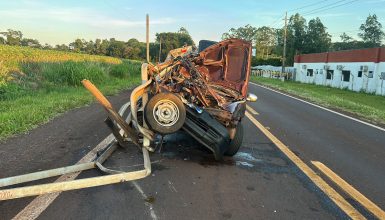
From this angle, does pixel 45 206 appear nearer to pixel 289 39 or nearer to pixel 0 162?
pixel 0 162

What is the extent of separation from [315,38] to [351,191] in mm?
77685

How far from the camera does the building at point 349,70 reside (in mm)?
35416

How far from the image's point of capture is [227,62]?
8008mm

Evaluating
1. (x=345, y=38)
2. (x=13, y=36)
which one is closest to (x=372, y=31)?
(x=345, y=38)

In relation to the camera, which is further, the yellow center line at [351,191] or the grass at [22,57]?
the grass at [22,57]

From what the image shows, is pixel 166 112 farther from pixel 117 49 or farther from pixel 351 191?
pixel 117 49

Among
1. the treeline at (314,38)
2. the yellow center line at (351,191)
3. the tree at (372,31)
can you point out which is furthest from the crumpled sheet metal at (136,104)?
the tree at (372,31)

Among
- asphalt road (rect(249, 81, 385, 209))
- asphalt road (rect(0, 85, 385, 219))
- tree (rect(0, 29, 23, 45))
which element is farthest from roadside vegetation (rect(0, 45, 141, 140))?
tree (rect(0, 29, 23, 45))

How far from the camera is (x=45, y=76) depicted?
19.5 meters

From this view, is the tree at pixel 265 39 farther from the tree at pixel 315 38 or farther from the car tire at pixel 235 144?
the car tire at pixel 235 144

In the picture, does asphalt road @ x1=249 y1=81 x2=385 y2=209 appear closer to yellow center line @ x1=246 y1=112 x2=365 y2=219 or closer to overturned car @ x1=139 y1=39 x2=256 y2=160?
yellow center line @ x1=246 y1=112 x2=365 y2=219

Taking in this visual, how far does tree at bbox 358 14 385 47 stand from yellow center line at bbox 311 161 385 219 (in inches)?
3377

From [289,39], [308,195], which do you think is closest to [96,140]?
[308,195]

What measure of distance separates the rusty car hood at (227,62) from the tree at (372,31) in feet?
277
